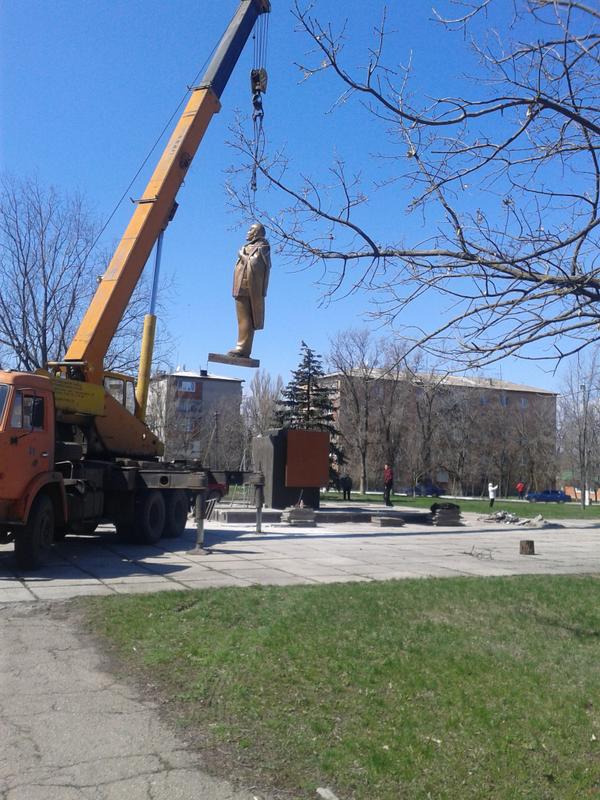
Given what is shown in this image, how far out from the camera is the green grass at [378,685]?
4855 mm

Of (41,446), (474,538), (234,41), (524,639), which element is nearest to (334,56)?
(524,639)

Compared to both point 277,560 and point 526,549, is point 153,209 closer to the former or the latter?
point 277,560

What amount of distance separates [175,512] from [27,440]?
5436 millimetres

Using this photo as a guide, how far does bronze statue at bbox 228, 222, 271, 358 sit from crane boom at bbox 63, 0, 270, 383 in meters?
2.10

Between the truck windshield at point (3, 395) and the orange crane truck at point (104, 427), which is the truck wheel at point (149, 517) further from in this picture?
the truck windshield at point (3, 395)

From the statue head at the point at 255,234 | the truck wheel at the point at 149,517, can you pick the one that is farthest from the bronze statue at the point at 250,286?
the truck wheel at the point at 149,517

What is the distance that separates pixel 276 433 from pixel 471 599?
1688cm

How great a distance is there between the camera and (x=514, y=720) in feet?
18.6

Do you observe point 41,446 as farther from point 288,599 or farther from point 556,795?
point 556,795

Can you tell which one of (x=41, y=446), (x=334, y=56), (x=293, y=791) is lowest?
(x=293, y=791)

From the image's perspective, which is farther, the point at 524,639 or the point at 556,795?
the point at 524,639

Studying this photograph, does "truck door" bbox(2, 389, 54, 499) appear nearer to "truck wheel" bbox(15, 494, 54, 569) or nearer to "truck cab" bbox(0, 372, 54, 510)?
"truck cab" bbox(0, 372, 54, 510)

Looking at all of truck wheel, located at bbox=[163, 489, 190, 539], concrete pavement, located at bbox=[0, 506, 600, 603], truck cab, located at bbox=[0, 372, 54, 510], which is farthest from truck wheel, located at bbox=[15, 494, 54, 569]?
truck wheel, located at bbox=[163, 489, 190, 539]

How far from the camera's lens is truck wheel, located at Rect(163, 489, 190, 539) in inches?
654
